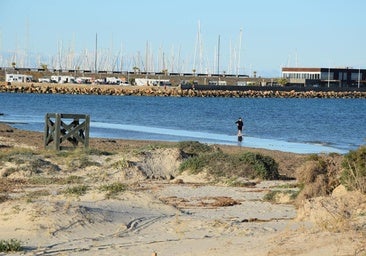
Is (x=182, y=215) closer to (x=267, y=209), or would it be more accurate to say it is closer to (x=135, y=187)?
(x=267, y=209)

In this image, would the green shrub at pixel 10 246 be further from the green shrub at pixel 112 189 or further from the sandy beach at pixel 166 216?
the green shrub at pixel 112 189

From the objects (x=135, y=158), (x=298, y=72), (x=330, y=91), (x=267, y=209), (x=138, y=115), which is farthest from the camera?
(x=298, y=72)

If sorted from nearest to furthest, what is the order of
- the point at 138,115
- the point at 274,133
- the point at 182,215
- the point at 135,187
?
the point at 182,215 < the point at 135,187 < the point at 274,133 < the point at 138,115

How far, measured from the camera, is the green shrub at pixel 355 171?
1505 cm

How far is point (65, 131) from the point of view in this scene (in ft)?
91.0

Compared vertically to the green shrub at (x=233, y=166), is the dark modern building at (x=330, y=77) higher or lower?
lower

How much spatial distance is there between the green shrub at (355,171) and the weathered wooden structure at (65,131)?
1212cm

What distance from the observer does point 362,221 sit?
1266cm

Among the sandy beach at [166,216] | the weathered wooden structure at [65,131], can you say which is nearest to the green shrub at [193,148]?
the sandy beach at [166,216]

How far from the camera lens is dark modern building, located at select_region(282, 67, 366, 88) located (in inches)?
6363

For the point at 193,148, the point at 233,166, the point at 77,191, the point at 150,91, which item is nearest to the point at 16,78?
the point at 150,91

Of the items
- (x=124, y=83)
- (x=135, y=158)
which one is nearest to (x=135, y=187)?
(x=135, y=158)

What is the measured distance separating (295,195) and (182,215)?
312 centimetres

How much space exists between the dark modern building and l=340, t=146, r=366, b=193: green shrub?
144501 mm
